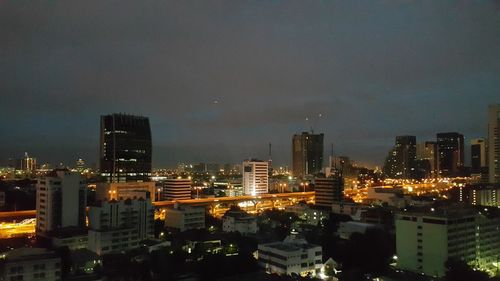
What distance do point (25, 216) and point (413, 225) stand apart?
955cm

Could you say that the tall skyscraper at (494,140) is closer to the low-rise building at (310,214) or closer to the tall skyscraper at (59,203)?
the low-rise building at (310,214)

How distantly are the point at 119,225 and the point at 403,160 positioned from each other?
86.3 feet

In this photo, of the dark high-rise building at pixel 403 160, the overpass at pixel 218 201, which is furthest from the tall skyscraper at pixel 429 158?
the overpass at pixel 218 201

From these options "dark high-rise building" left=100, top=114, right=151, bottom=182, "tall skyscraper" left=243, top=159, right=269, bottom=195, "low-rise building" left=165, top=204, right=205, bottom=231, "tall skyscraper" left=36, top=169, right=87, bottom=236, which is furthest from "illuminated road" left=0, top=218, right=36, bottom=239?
"tall skyscraper" left=243, top=159, right=269, bottom=195

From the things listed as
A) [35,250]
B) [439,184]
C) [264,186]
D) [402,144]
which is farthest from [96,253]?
[402,144]

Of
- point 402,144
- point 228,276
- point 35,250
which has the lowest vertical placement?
point 228,276

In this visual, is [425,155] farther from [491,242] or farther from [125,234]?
[125,234]

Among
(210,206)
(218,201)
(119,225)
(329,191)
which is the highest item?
(329,191)

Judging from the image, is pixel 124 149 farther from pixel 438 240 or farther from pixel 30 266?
pixel 438 240

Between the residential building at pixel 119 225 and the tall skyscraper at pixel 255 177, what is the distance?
10.5 m

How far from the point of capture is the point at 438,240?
6652mm

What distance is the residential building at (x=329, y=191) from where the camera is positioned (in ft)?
47.8

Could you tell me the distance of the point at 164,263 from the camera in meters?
6.34

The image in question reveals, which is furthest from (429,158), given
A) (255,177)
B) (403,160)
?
(255,177)
